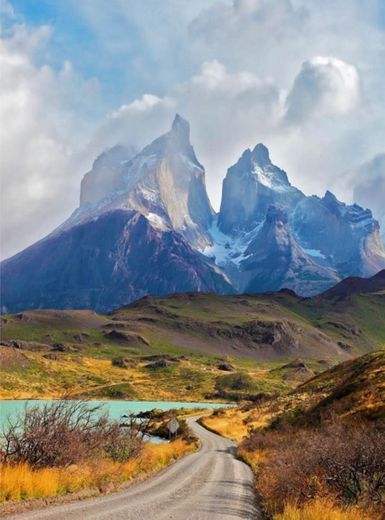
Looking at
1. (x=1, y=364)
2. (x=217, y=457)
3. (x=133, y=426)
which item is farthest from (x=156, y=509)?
(x=1, y=364)

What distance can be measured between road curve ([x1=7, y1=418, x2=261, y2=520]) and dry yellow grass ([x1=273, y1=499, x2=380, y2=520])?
394 centimetres

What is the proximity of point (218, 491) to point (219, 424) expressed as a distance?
225ft

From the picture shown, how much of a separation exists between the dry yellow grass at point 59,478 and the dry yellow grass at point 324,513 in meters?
9.15

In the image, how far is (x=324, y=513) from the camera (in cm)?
1809

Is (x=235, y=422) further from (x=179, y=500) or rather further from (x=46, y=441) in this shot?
(x=46, y=441)

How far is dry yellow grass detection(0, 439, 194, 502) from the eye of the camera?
21.4 m

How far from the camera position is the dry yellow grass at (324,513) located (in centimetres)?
Answer: 1783

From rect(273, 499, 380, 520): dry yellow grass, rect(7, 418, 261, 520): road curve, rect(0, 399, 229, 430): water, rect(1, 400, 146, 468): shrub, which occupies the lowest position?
rect(0, 399, 229, 430): water

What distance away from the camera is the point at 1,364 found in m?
195

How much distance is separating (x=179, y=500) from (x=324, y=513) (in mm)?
10394

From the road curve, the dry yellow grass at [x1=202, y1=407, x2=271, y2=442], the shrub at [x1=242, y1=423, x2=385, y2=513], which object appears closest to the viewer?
the road curve

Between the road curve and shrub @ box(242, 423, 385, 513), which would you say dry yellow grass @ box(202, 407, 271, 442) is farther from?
shrub @ box(242, 423, 385, 513)

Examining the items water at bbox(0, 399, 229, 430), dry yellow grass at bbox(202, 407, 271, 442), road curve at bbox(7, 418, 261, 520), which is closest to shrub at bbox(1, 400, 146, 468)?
road curve at bbox(7, 418, 261, 520)

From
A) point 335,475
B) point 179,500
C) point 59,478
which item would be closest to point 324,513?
point 335,475
